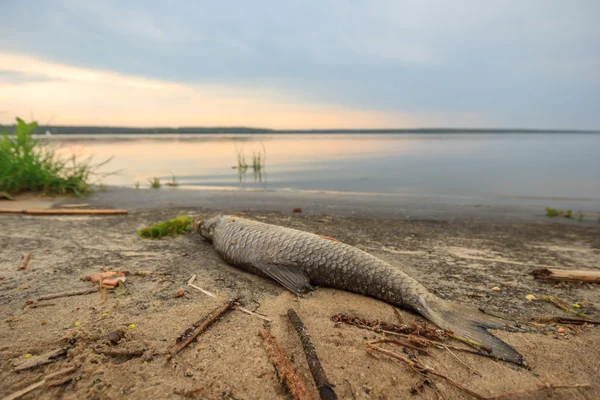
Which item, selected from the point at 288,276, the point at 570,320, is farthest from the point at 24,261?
the point at 570,320

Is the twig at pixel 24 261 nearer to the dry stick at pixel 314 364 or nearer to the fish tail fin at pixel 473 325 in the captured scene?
the dry stick at pixel 314 364

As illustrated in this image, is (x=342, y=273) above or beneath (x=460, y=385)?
above


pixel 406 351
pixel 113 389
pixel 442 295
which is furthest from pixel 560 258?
pixel 113 389

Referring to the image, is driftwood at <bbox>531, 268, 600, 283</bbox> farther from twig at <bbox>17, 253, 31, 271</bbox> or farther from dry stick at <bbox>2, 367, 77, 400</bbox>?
twig at <bbox>17, 253, 31, 271</bbox>

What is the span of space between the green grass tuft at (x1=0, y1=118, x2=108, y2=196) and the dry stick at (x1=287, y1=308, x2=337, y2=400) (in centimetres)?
865

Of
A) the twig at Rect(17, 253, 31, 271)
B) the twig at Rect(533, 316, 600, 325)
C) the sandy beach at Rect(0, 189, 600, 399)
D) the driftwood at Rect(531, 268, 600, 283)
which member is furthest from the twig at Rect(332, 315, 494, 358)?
the twig at Rect(17, 253, 31, 271)

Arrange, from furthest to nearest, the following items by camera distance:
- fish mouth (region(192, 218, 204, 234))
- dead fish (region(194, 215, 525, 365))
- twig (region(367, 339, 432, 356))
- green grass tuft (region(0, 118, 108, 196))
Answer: green grass tuft (region(0, 118, 108, 196))
fish mouth (region(192, 218, 204, 234))
dead fish (region(194, 215, 525, 365))
twig (region(367, 339, 432, 356))

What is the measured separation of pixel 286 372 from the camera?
6.67 ft

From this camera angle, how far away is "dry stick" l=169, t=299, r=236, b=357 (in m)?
2.24

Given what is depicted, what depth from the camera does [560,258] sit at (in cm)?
478

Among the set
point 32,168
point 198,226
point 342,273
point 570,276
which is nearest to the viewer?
point 342,273

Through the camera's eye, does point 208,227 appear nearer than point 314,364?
No

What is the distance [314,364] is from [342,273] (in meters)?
A: 1.28

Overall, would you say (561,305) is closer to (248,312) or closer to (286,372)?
(286,372)
